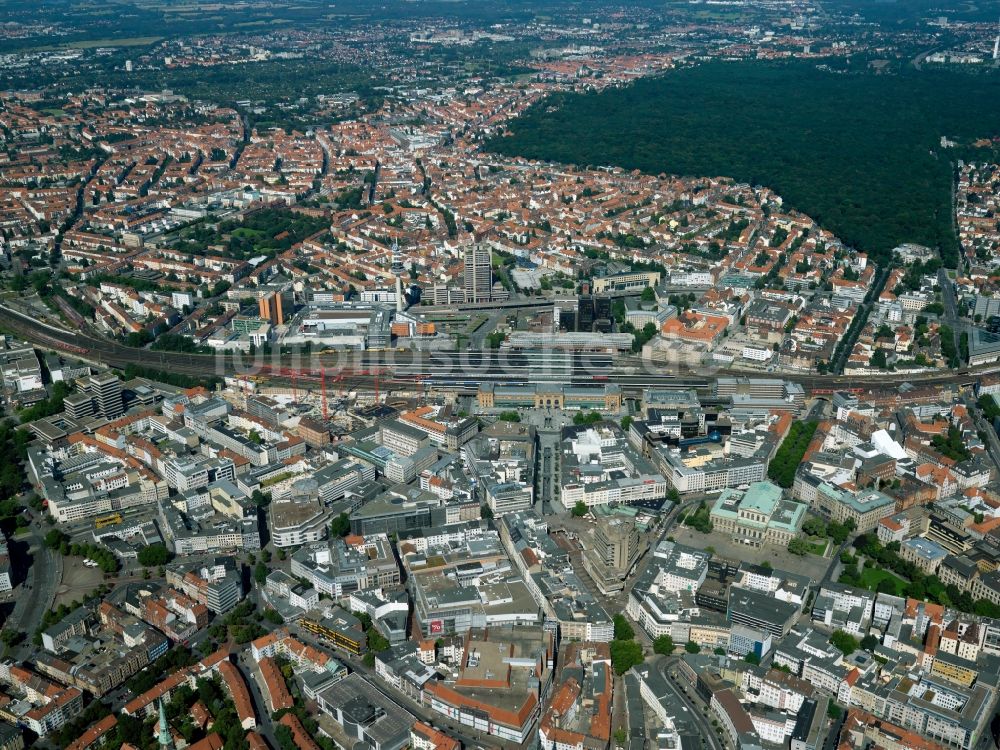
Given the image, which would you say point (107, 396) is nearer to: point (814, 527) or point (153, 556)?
point (153, 556)

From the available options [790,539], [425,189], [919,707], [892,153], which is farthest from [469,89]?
[919,707]

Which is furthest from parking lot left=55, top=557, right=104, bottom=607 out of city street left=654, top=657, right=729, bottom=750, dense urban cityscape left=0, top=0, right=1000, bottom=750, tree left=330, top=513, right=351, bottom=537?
city street left=654, top=657, right=729, bottom=750

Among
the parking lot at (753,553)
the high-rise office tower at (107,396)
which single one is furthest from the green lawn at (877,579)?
the high-rise office tower at (107,396)

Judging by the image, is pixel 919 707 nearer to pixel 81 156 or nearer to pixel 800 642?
pixel 800 642

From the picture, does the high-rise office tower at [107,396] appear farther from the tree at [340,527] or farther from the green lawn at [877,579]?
the green lawn at [877,579]

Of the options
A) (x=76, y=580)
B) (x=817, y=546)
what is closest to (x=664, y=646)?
(x=817, y=546)

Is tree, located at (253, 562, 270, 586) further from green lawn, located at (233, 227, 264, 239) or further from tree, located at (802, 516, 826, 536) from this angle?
green lawn, located at (233, 227, 264, 239)
